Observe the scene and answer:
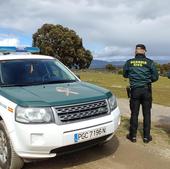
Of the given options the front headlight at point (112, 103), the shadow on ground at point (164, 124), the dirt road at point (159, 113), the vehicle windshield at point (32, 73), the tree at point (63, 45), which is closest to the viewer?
the front headlight at point (112, 103)

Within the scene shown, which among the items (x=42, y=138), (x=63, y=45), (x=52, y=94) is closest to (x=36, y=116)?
(x=42, y=138)

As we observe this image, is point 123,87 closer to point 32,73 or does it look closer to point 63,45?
point 32,73

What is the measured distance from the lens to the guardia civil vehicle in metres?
5.25

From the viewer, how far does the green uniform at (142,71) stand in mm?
7102

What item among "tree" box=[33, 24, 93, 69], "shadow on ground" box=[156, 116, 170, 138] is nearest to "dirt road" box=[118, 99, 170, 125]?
"shadow on ground" box=[156, 116, 170, 138]

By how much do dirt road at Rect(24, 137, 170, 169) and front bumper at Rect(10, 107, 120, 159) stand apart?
0.77m

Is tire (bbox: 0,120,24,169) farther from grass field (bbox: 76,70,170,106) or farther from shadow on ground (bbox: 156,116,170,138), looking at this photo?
grass field (bbox: 76,70,170,106)

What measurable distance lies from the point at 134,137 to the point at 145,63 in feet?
4.93

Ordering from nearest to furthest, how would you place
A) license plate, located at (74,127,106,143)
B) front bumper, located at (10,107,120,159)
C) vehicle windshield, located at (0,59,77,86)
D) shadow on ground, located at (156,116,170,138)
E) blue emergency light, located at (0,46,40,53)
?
1. front bumper, located at (10,107,120,159)
2. license plate, located at (74,127,106,143)
3. vehicle windshield, located at (0,59,77,86)
4. blue emergency light, located at (0,46,40,53)
5. shadow on ground, located at (156,116,170,138)

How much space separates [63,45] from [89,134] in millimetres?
52457

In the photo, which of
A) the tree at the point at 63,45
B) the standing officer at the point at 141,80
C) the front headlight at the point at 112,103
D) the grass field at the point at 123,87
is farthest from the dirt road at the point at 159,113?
the tree at the point at 63,45

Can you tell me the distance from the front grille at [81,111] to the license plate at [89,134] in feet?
0.70

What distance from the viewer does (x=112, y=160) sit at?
6.30 meters

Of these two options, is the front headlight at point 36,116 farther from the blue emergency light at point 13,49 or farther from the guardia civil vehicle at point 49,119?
the blue emergency light at point 13,49
